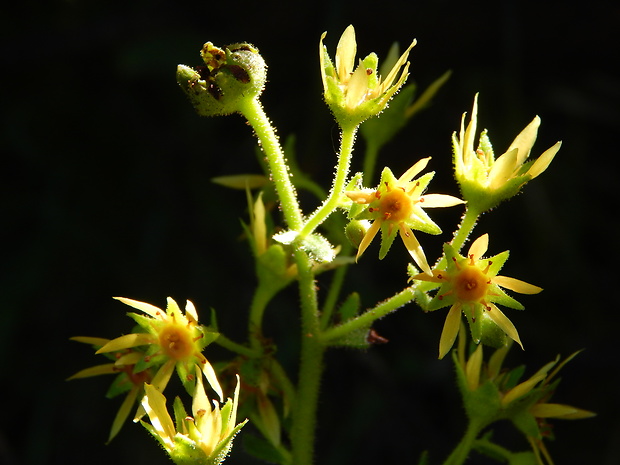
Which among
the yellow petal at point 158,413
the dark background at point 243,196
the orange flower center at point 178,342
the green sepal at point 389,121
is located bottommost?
the yellow petal at point 158,413

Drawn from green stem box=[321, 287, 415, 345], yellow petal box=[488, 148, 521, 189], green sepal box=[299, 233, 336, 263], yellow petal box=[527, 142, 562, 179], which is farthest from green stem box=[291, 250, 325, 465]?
yellow petal box=[527, 142, 562, 179]

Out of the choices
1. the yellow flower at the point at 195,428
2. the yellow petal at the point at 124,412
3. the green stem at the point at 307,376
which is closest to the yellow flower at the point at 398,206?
the green stem at the point at 307,376

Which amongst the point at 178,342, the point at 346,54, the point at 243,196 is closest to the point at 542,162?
the point at 346,54

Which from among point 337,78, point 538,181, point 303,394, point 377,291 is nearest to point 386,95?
point 337,78

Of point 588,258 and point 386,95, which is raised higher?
point 588,258

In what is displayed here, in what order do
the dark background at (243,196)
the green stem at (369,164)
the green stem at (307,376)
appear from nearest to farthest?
1. the green stem at (307,376)
2. the green stem at (369,164)
3. the dark background at (243,196)

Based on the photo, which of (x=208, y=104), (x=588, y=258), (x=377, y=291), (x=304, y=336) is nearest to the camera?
(x=208, y=104)

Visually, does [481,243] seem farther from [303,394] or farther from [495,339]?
[303,394]

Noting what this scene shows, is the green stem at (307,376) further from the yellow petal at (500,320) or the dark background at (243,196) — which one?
the dark background at (243,196)
